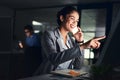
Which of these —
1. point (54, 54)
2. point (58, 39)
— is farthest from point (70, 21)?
point (54, 54)

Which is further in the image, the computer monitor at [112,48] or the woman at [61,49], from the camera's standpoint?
the woman at [61,49]

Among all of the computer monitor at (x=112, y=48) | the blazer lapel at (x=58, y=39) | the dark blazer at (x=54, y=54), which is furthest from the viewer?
the blazer lapel at (x=58, y=39)

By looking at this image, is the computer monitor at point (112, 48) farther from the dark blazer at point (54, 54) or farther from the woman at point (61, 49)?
the dark blazer at point (54, 54)

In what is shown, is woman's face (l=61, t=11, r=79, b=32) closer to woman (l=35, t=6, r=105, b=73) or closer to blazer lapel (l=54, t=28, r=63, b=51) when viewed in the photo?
woman (l=35, t=6, r=105, b=73)

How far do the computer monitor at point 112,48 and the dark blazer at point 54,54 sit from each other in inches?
22.9

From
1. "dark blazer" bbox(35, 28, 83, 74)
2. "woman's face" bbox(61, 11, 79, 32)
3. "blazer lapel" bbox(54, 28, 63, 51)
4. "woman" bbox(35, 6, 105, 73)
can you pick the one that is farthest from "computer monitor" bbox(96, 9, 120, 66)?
"woman's face" bbox(61, 11, 79, 32)

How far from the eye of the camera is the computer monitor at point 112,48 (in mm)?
1323

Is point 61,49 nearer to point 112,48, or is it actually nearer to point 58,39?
point 58,39

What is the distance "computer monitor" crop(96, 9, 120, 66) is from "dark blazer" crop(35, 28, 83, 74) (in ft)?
1.91

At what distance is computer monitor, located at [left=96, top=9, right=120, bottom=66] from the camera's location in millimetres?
1323

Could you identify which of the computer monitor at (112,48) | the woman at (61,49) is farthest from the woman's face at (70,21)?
the computer monitor at (112,48)

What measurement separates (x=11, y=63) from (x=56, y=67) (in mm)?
4550

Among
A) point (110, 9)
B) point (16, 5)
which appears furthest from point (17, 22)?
point (110, 9)

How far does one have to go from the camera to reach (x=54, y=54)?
6.93ft
